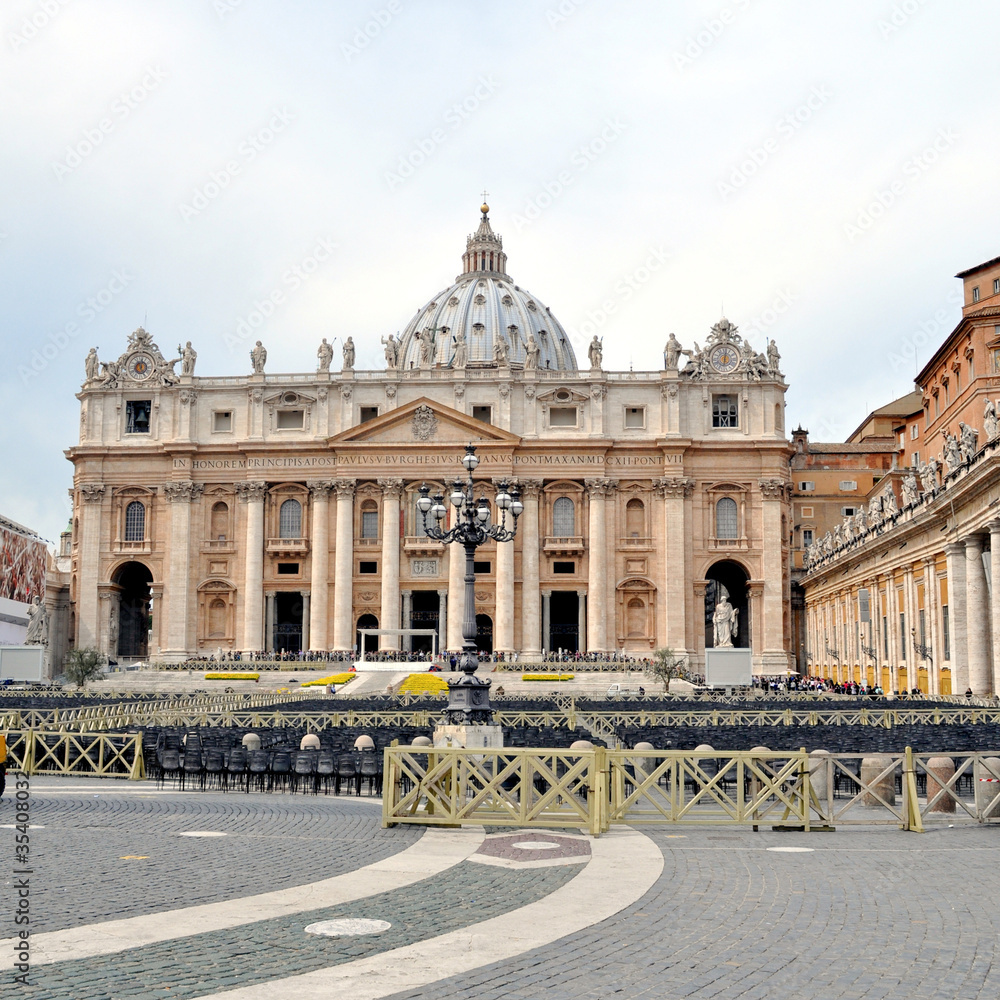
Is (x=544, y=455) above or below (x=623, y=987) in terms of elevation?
above

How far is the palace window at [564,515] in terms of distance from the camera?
88.2 m

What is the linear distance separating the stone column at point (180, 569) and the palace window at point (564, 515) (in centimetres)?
2738

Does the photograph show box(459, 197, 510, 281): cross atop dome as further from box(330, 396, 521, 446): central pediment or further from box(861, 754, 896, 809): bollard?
box(861, 754, 896, 809): bollard

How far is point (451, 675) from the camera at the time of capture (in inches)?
2657

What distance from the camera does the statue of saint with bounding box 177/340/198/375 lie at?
91.6 metres

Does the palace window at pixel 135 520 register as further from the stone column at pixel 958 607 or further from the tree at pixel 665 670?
the stone column at pixel 958 607

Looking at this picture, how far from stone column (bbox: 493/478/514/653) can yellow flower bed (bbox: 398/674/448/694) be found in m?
23.4

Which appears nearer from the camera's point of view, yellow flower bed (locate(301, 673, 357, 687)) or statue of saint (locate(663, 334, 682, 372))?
yellow flower bed (locate(301, 673, 357, 687))

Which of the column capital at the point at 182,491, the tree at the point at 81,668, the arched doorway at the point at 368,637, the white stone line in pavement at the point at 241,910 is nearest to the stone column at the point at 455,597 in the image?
the arched doorway at the point at 368,637

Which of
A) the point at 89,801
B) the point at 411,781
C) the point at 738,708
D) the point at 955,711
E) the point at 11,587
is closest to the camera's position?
the point at 411,781

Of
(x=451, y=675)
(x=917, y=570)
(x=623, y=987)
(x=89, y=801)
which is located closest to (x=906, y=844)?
(x=623, y=987)

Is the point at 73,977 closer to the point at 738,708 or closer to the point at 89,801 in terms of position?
the point at 89,801

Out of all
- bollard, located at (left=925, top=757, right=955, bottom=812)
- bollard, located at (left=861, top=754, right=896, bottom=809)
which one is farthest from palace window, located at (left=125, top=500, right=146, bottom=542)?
bollard, located at (left=925, top=757, right=955, bottom=812)

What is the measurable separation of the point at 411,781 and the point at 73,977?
8.98 m
